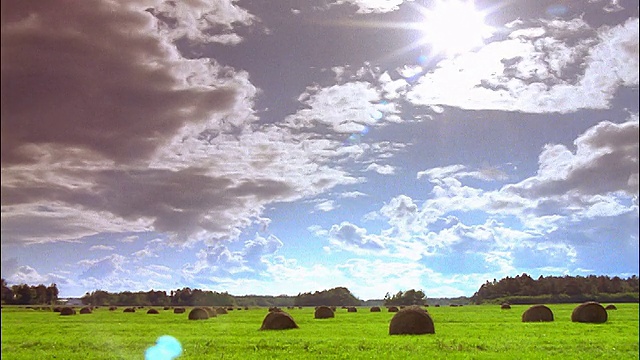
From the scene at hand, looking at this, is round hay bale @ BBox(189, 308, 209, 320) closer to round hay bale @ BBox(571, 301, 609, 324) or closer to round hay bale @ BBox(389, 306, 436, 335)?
round hay bale @ BBox(389, 306, 436, 335)

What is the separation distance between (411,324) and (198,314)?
29.5 meters

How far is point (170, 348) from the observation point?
25.5 metres

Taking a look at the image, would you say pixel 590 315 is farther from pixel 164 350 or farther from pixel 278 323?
pixel 164 350

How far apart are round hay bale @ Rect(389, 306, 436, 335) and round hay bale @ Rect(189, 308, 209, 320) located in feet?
92.7

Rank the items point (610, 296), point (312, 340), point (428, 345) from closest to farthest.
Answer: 1. point (428, 345)
2. point (312, 340)
3. point (610, 296)

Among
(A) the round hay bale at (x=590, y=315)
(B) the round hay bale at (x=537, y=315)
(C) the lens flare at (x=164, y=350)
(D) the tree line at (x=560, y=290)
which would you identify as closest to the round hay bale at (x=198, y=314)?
(C) the lens flare at (x=164, y=350)

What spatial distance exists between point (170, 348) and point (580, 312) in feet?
102

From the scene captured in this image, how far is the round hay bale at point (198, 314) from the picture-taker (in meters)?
56.1

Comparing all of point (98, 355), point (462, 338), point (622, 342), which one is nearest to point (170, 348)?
point (98, 355)

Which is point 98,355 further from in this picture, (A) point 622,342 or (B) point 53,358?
(A) point 622,342

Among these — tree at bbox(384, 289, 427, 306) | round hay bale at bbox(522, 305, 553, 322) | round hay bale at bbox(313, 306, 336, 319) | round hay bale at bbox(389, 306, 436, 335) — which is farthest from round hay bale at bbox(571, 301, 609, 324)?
tree at bbox(384, 289, 427, 306)

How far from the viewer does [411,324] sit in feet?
106

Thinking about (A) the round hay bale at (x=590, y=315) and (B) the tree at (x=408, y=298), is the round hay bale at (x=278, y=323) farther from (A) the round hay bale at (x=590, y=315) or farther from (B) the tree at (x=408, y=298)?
(B) the tree at (x=408, y=298)

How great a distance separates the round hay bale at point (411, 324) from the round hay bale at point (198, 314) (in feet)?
92.7
